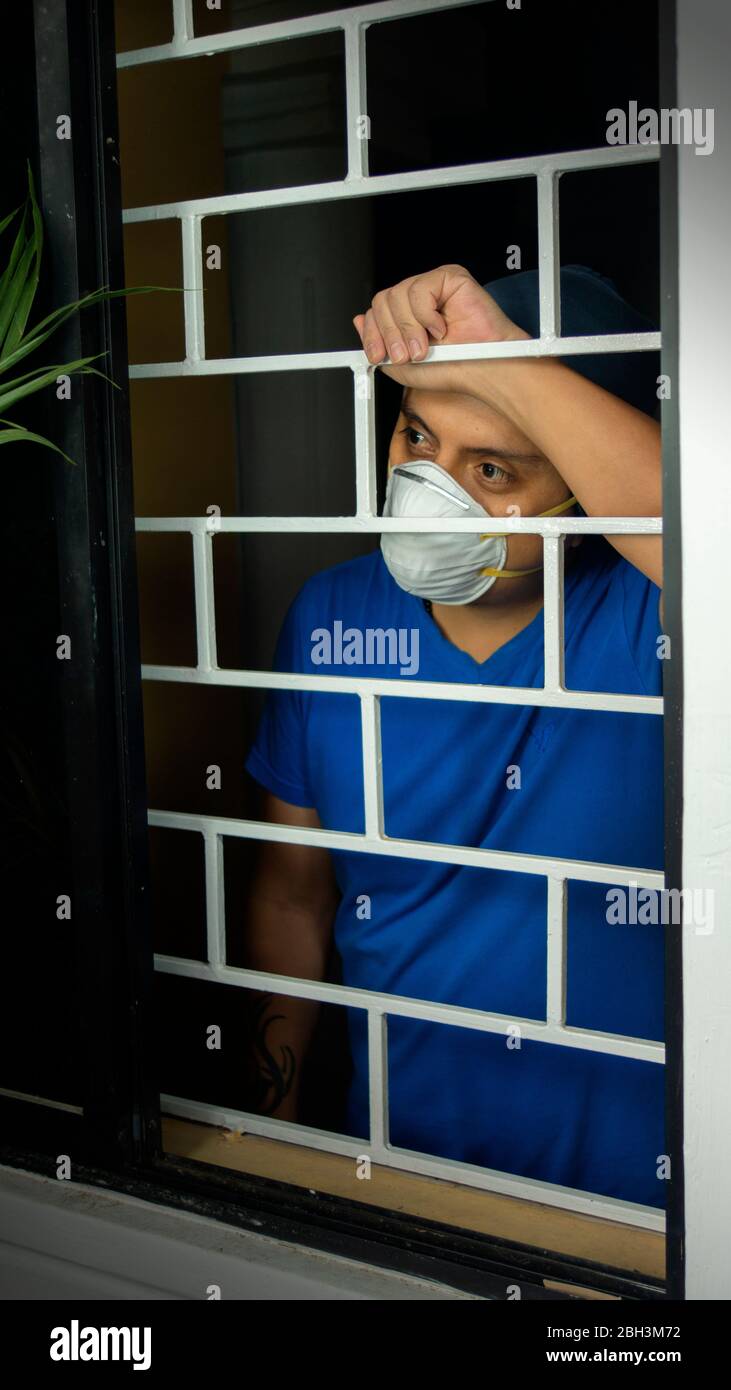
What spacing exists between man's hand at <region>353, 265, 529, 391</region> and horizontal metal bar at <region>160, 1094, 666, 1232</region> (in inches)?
45.1

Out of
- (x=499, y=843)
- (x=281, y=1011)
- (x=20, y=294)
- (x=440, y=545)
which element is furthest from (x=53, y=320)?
(x=281, y=1011)

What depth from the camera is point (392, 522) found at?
1.84m

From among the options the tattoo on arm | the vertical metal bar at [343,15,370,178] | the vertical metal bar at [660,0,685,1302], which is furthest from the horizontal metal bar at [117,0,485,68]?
the tattoo on arm

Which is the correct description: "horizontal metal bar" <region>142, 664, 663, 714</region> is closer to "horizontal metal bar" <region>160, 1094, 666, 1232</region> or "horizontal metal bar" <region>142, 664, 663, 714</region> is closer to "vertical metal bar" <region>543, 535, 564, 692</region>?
"vertical metal bar" <region>543, 535, 564, 692</region>

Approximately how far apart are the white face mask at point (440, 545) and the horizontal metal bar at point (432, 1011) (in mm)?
629

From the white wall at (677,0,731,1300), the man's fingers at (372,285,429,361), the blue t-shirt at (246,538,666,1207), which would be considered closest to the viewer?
the white wall at (677,0,731,1300)

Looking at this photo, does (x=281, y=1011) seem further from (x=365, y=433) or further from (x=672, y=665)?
(x=672, y=665)

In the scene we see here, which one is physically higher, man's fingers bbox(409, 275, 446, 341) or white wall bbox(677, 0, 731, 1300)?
man's fingers bbox(409, 275, 446, 341)

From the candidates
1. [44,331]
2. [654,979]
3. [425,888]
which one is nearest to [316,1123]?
[425,888]

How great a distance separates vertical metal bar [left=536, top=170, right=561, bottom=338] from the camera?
65.9 inches

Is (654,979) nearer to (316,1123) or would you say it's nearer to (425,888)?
(425,888)

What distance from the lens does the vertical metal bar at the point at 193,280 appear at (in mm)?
1919
